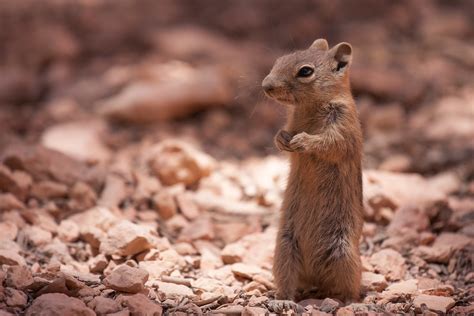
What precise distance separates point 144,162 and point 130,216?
1285 millimetres

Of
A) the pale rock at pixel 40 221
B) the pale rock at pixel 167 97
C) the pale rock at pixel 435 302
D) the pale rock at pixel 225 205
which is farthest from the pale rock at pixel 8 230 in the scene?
the pale rock at pixel 167 97

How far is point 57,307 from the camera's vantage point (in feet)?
11.9

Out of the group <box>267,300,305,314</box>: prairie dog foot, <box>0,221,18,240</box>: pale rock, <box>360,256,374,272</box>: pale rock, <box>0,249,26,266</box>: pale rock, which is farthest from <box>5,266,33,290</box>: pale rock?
<box>360,256,374,272</box>: pale rock

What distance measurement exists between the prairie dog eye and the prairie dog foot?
5.57 feet

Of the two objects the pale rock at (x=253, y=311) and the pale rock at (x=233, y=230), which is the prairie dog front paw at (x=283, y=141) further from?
the pale rock at (x=233, y=230)

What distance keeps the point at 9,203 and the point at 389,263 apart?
326cm

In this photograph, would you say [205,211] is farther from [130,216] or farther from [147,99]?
A: [147,99]

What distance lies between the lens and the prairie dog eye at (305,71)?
15.8ft

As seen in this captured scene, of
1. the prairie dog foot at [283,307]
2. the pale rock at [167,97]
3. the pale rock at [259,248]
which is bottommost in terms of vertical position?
the prairie dog foot at [283,307]

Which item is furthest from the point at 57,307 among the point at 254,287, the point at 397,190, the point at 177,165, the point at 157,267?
the point at 397,190

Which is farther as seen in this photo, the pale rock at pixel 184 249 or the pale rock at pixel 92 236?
the pale rock at pixel 184 249

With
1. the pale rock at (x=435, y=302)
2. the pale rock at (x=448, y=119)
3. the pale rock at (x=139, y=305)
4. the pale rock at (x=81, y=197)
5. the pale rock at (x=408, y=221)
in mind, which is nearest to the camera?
the pale rock at (x=139, y=305)

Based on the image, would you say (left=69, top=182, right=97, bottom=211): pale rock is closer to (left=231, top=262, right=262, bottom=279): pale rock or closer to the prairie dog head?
(left=231, top=262, right=262, bottom=279): pale rock

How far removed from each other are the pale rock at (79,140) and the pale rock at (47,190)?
3.56 feet
